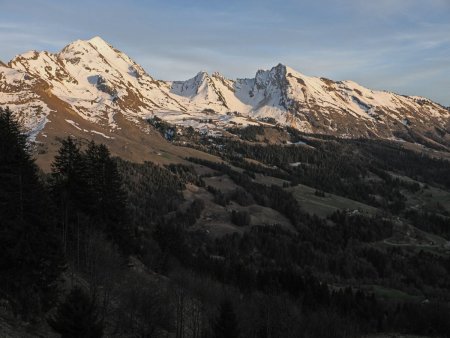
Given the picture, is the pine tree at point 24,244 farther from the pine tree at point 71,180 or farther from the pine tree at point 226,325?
the pine tree at point 71,180

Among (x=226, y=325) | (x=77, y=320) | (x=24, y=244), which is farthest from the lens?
(x=226, y=325)

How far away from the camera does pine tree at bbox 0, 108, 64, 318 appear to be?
44.6 meters

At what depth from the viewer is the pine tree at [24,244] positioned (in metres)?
44.6

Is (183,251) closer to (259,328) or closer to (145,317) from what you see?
(259,328)

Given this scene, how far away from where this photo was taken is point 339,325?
8675 cm

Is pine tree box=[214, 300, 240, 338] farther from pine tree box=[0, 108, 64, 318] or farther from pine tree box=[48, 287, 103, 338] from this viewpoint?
pine tree box=[48, 287, 103, 338]

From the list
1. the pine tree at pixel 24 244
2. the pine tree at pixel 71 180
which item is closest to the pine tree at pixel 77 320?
the pine tree at pixel 24 244

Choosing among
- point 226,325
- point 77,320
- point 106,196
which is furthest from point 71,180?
point 77,320

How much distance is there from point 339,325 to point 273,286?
117ft

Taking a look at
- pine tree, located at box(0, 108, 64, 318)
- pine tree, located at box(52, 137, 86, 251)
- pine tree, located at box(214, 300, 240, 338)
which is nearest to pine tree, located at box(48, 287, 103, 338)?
pine tree, located at box(0, 108, 64, 318)

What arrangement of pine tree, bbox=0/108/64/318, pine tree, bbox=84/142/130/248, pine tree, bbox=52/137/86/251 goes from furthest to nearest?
pine tree, bbox=84/142/130/248 → pine tree, bbox=52/137/86/251 → pine tree, bbox=0/108/64/318

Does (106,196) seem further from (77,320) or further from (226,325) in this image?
(77,320)

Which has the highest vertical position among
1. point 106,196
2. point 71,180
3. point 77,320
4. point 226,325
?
point 71,180

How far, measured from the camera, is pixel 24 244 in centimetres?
4484
